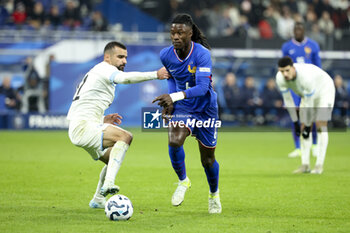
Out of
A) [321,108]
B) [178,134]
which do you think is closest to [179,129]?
[178,134]

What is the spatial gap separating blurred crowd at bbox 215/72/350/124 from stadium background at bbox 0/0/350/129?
0.08 metres

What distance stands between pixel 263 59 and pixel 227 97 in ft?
8.90

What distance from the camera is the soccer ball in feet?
23.6

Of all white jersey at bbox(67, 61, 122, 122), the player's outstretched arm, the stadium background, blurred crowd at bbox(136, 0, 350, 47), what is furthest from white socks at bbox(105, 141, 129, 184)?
blurred crowd at bbox(136, 0, 350, 47)

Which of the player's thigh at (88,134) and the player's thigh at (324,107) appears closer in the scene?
the player's thigh at (88,134)

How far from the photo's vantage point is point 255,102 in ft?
84.8

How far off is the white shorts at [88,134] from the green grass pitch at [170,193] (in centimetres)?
84

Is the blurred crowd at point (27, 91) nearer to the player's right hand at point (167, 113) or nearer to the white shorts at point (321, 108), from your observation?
the white shorts at point (321, 108)

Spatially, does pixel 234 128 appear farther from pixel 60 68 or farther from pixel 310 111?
pixel 310 111

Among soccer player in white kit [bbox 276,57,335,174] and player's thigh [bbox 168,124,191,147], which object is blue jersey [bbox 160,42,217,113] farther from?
soccer player in white kit [bbox 276,57,335,174]

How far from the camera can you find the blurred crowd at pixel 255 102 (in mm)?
25797

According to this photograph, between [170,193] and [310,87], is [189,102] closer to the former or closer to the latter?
[170,193]

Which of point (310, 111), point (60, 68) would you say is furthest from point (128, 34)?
point (310, 111)

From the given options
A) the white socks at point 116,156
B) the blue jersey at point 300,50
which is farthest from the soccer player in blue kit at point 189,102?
the blue jersey at point 300,50
